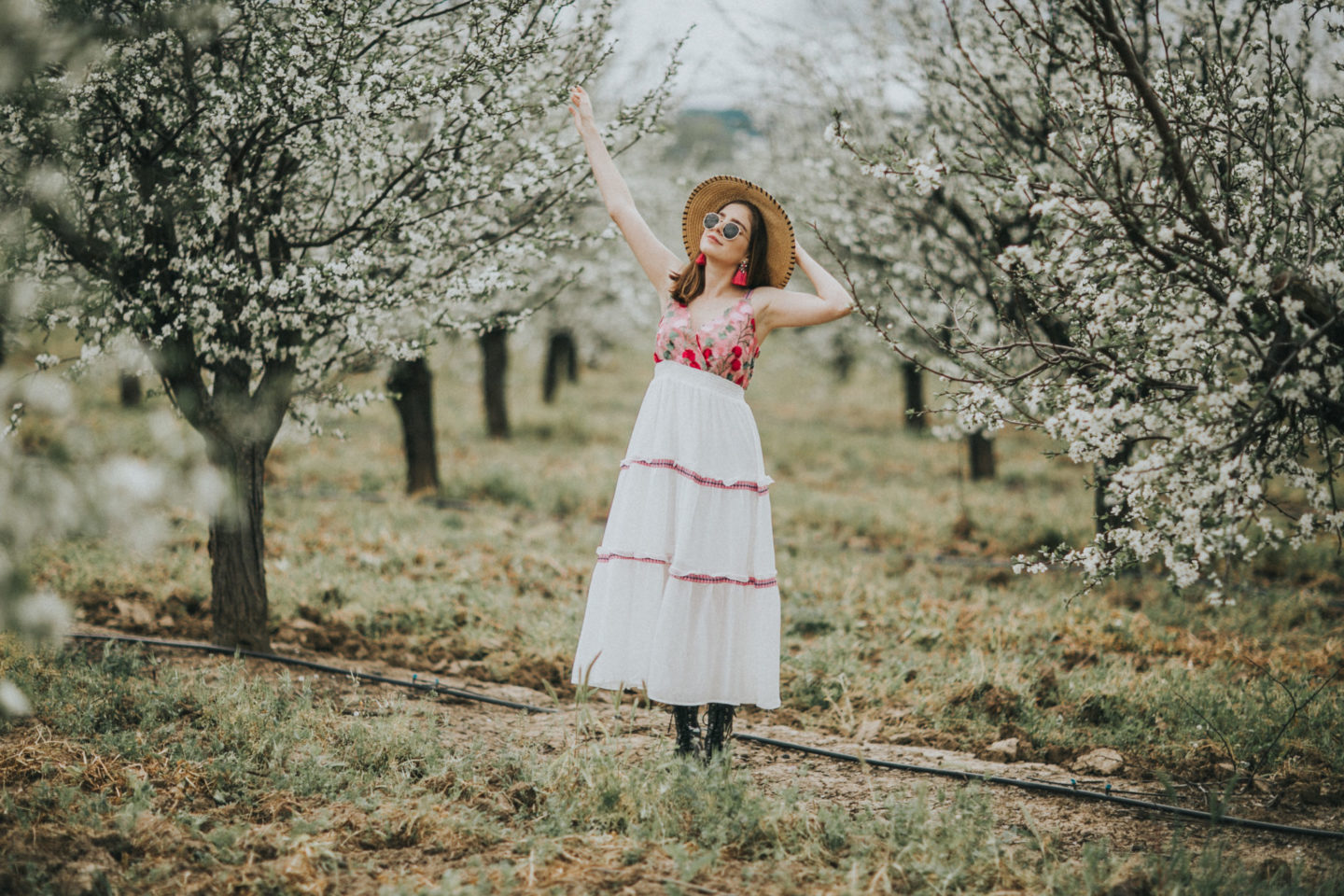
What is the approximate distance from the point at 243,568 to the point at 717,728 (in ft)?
9.38

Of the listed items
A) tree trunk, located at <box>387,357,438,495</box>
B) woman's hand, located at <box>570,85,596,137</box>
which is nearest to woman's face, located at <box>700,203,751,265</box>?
woman's hand, located at <box>570,85,596,137</box>

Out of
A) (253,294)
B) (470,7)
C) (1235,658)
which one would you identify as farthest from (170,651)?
(1235,658)

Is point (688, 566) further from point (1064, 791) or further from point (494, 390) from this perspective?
point (494, 390)

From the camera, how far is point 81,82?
3.92 m

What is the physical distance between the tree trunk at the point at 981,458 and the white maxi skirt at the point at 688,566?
1003 cm

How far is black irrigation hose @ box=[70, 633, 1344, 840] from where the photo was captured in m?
3.65

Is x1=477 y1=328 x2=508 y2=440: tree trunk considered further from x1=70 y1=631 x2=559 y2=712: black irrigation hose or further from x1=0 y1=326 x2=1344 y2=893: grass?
x1=70 y1=631 x2=559 y2=712: black irrigation hose

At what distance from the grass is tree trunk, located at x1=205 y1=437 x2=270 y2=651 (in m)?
0.37

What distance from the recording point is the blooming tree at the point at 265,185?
4.07 metres

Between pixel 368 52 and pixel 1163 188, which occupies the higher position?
pixel 368 52

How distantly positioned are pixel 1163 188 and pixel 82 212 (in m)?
4.68

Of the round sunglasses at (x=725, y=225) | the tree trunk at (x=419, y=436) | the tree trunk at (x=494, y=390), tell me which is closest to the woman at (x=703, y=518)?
the round sunglasses at (x=725, y=225)

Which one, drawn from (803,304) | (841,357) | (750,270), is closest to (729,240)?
(750,270)

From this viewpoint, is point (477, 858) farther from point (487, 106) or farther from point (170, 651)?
point (487, 106)
